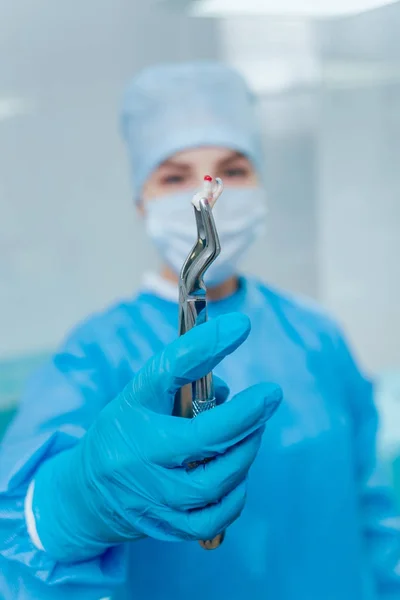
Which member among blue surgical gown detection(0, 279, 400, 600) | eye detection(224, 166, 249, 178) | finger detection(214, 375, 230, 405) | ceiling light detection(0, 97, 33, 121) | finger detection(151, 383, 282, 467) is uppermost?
ceiling light detection(0, 97, 33, 121)

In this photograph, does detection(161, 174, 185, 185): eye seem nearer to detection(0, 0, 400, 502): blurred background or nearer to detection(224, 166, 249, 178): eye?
detection(224, 166, 249, 178): eye

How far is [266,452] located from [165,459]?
0.34 metres

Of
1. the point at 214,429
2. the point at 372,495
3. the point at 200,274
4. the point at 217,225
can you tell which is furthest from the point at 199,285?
the point at 372,495

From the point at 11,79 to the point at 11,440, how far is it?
1.25 metres

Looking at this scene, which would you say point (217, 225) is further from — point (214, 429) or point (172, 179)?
point (214, 429)

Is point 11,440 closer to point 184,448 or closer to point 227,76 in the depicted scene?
point 184,448

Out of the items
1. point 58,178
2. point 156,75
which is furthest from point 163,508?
point 58,178

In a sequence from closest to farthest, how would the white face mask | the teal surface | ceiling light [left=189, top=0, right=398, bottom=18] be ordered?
the white face mask < the teal surface < ceiling light [left=189, top=0, right=398, bottom=18]

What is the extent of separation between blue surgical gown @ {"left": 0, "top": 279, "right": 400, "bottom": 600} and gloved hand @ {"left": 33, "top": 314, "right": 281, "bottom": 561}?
120 millimetres

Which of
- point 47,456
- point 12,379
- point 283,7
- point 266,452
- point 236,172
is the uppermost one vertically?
point 283,7

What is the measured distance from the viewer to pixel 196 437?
1.85 ft

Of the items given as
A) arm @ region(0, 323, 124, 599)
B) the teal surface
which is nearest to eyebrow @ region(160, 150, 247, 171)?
arm @ region(0, 323, 124, 599)

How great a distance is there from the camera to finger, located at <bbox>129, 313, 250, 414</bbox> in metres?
0.55

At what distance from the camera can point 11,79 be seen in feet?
5.77
